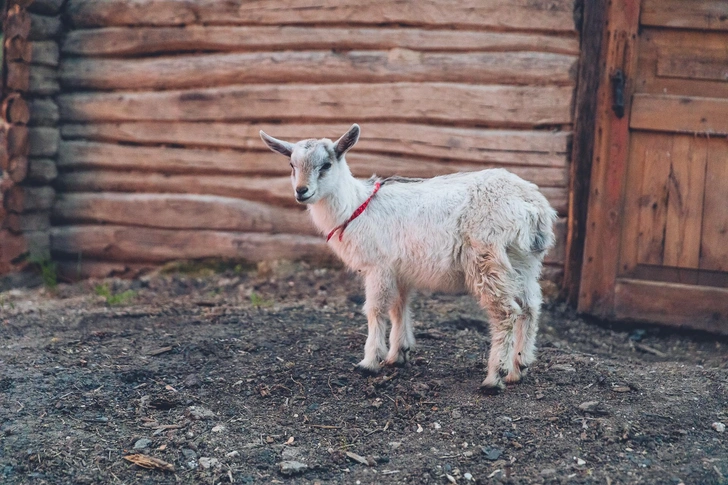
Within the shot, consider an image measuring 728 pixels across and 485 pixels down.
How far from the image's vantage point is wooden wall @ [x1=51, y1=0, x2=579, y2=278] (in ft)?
24.0

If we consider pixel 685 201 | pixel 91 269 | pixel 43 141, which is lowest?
pixel 91 269

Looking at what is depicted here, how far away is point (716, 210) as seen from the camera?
6.70 metres

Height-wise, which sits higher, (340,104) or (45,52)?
(45,52)

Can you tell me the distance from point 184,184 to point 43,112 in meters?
1.73

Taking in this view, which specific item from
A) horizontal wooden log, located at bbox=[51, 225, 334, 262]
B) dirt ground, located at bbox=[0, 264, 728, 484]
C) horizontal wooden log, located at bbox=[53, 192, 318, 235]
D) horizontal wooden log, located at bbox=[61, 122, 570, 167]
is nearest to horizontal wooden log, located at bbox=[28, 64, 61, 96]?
horizontal wooden log, located at bbox=[61, 122, 570, 167]

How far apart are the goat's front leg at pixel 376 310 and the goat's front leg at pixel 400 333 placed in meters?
0.10

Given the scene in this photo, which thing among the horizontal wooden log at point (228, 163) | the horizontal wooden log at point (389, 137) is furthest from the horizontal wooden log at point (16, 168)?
the horizontal wooden log at point (389, 137)

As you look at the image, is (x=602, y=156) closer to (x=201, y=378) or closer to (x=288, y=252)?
(x=288, y=252)

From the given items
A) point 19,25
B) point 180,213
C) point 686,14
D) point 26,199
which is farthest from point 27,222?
point 686,14

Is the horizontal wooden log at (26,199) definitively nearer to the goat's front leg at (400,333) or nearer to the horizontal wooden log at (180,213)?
the horizontal wooden log at (180,213)

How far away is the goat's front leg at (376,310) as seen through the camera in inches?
215

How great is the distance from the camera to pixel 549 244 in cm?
525

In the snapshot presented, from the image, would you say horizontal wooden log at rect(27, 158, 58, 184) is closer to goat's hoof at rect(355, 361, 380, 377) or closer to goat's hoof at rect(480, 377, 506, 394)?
goat's hoof at rect(355, 361, 380, 377)

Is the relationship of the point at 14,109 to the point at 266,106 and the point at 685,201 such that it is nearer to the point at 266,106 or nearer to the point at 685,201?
the point at 266,106
